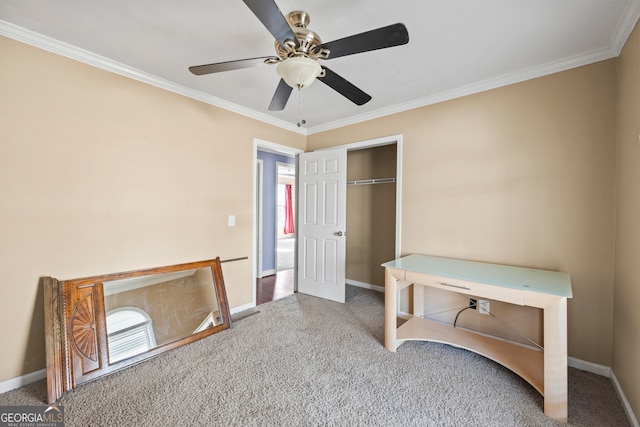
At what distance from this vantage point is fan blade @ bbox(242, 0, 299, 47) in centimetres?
109

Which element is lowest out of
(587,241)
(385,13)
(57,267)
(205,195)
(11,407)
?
(11,407)

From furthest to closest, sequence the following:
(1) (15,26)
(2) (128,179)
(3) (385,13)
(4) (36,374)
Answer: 1. (2) (128,179)
2. (4) (36,374)
3. (1) (15,26)
4. (3) (385,13)

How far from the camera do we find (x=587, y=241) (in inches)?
78.2

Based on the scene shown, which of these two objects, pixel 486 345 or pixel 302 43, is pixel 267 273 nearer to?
pixel 486 345

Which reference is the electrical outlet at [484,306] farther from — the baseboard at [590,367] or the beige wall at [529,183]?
the baseboard at [590,367]

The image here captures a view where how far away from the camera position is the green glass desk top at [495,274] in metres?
1.68

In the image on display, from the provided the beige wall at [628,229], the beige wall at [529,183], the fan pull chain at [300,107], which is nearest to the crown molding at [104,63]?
the fan pull chain at [300,107]

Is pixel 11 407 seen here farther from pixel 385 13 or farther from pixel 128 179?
pixel 385 13

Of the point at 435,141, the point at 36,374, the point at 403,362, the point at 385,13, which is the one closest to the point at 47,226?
the point at 36,374

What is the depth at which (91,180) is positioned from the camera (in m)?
2.07

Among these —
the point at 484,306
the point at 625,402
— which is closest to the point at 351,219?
the point at 484,306

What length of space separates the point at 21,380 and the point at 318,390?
81.9 inches

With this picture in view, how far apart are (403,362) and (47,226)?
292 centimetres

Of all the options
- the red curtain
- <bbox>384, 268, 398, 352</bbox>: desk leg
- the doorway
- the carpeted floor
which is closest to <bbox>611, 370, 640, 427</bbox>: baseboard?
the carpeted floor
